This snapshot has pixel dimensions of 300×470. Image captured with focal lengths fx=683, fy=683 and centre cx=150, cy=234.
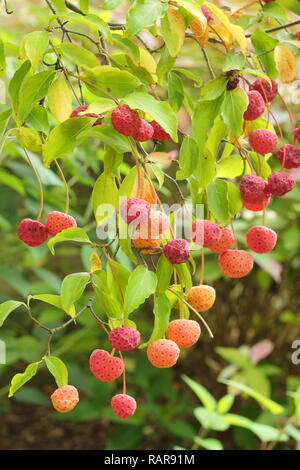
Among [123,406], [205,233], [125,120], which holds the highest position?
[125,120]

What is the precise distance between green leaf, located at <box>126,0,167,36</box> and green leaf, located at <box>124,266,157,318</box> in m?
0.19

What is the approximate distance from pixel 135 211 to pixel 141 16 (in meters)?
0.17

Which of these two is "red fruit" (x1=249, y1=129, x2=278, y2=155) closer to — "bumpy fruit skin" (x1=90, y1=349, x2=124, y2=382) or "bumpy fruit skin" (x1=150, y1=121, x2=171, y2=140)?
"bumpy fruit skin" (x1=150, y1=121, x2=171, y2=140)

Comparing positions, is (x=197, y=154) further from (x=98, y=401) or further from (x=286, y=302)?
(x=286, y=302)

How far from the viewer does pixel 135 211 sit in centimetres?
49

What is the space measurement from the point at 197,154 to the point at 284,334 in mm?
1652

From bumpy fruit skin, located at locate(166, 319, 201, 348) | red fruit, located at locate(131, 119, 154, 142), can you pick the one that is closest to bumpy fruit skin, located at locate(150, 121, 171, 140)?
red fruit, located at locate(131, 119, 154, 142)

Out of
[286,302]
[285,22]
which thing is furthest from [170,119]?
[286,302]

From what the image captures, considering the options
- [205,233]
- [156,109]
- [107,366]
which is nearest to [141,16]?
[156,109]

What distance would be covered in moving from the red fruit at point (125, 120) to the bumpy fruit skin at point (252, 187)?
0.13 metres

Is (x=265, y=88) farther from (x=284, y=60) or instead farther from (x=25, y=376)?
(x=25, y=376)

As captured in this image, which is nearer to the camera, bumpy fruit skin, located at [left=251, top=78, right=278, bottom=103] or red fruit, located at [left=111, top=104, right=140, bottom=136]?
red fruit, located at [left=111, top=104, right=140, bottom=136]

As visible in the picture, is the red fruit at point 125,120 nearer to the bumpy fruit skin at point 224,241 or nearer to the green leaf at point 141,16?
the green leaf at point 141,16

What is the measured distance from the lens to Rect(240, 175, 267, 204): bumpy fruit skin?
1.96 feet
